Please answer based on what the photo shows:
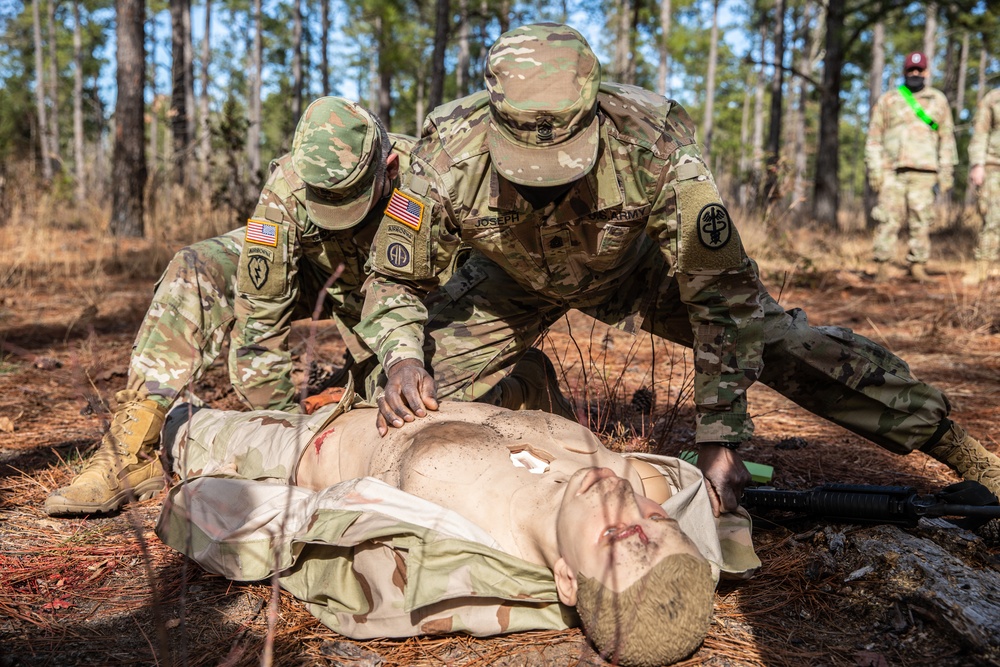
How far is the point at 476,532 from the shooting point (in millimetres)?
1874

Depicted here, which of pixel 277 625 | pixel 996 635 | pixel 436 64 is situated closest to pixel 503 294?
pixel 277 625

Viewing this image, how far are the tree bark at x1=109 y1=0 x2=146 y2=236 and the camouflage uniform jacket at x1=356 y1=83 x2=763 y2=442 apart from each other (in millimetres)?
6656

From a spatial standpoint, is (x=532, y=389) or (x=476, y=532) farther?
(x=532, y=389)

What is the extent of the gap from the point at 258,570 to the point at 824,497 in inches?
65.7

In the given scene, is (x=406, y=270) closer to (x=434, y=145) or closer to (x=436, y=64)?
(x=434, y=145)

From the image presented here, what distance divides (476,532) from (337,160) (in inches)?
66.0

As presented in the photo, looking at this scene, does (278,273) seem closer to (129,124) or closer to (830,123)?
(129,124)

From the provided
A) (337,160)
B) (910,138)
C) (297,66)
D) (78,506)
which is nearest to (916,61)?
(910,138)

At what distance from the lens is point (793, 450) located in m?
3.21

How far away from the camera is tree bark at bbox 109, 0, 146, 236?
26.2 feet

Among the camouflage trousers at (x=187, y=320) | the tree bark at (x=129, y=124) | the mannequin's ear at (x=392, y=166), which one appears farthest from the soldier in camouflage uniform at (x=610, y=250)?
the tree bark at (x=129, y=124)

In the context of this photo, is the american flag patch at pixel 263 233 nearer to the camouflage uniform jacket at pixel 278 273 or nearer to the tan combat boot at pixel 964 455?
the camouflage uniform jacket at pixel 278 273

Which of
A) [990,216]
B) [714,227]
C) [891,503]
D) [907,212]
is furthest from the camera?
[907,212]

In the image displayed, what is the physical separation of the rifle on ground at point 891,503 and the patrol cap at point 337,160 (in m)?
1.95
